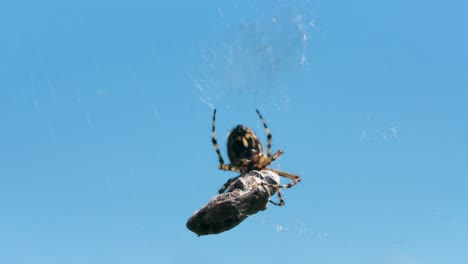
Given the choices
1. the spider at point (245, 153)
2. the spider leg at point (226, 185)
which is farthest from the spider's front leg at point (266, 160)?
the spider leg at point (226, 185)

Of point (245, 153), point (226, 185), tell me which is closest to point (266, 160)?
point (245, 153)

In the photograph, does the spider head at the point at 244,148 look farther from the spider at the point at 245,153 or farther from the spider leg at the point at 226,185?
the spider leg at the point at 226,185

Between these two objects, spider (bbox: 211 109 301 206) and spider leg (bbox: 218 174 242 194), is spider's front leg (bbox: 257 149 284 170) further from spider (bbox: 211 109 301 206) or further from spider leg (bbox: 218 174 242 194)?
spider leg (bbox: 218 174 242 194)

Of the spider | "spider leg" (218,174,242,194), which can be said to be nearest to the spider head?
the spider

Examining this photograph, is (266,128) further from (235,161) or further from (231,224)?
(231,224)

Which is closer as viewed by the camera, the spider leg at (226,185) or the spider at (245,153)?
the spider leg at (226,185)

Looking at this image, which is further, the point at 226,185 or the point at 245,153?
the point at 245,153


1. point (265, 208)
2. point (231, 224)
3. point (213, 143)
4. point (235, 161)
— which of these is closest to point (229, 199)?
point (231, 224)

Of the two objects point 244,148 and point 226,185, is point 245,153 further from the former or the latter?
point 226,185
